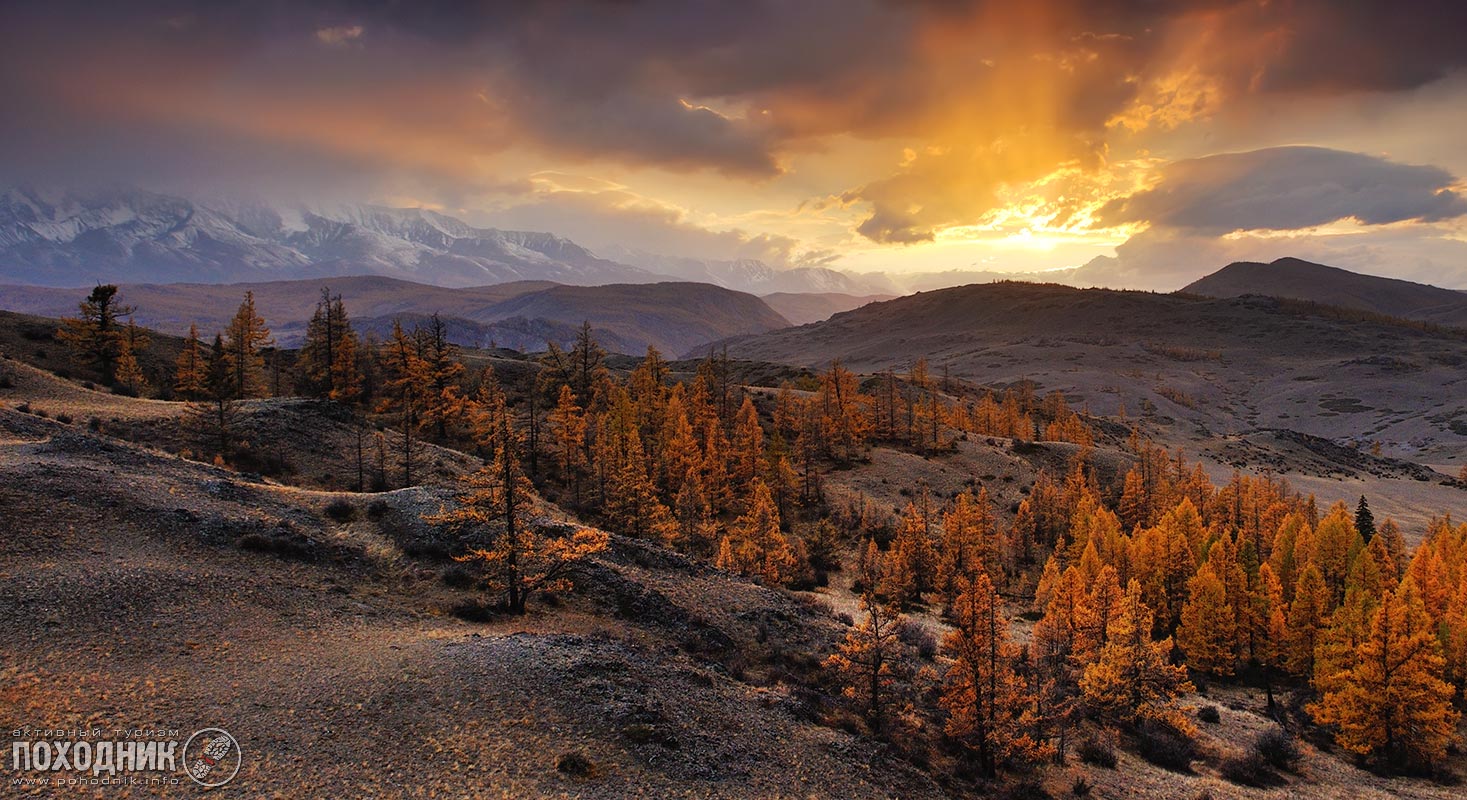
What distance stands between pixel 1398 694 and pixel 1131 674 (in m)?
16.1

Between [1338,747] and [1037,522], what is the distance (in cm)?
3658

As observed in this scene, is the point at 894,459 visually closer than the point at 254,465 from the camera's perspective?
No

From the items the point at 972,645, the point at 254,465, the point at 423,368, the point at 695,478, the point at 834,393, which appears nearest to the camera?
the point at 972,645

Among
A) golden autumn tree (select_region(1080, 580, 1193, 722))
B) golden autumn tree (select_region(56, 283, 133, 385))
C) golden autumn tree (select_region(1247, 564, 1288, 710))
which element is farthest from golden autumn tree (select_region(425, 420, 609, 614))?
golden autumn tree (select_region(56, 283, 133, 385))

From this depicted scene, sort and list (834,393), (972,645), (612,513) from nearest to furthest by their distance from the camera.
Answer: (972,645), (612,513), (834,393)

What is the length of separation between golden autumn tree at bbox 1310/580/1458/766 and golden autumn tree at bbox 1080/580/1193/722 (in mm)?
10067

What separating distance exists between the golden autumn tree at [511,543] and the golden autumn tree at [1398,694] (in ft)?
153

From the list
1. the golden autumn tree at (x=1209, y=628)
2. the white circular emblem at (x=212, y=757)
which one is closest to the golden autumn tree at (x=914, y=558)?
the golden autumn tree at (x=1209, y=628)

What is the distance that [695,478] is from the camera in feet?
188

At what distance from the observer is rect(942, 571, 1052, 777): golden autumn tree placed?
90.7 feet

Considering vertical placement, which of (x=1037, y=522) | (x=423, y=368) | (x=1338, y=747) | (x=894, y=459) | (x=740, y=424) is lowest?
(x=1338, y=747)

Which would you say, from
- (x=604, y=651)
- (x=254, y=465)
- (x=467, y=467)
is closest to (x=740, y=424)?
(x=467, y=467)

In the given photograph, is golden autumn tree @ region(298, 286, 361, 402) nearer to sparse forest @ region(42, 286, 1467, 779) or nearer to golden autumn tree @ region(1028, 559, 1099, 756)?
sparse forest @ region(42, 286, 1467, 779)

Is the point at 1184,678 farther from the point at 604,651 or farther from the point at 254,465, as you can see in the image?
the point at 254,465
